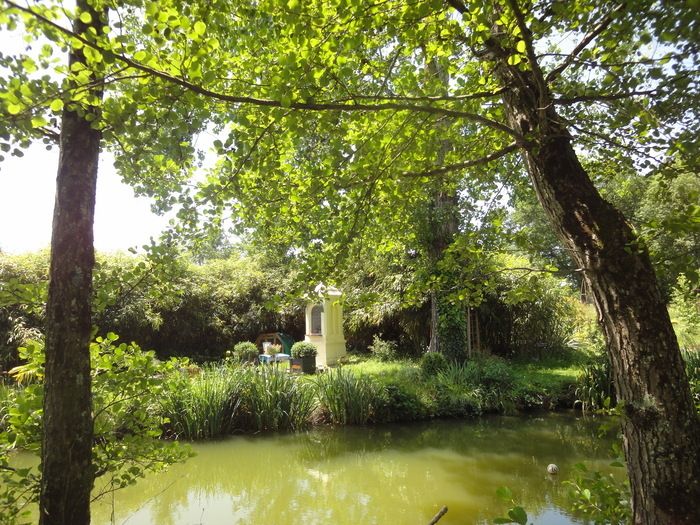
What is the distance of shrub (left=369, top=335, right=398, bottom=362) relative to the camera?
1236 cm

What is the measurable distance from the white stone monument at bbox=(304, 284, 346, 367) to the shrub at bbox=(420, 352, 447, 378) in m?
3.10

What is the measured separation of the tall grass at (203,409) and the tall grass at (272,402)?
0.19 meters

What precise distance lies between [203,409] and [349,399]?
7.10 feet

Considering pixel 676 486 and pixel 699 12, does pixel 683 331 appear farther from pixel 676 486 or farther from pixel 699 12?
pixel 699 12

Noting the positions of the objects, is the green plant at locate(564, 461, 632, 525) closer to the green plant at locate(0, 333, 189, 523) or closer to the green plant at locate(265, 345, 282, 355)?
the green plant at locate(0, 333, 189, 523)

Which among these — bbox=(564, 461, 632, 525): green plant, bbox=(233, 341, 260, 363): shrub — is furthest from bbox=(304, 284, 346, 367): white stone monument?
bbox=(564, 461, 632, 525): green plant

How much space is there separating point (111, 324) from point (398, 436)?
8.44 metres

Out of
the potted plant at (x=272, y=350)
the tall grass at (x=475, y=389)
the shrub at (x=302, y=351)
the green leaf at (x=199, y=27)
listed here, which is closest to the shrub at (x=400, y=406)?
the tall grass at (x=475, y=389)

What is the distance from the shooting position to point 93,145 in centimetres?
211

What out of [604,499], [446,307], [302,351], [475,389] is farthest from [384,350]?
[604,499]

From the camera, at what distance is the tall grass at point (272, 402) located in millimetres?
6938

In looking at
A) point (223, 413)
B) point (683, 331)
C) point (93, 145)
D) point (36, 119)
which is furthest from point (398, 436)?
point (683, 331)

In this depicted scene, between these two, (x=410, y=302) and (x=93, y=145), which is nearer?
(x=93, y=145)

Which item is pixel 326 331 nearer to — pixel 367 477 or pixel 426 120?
pixel 367 477
